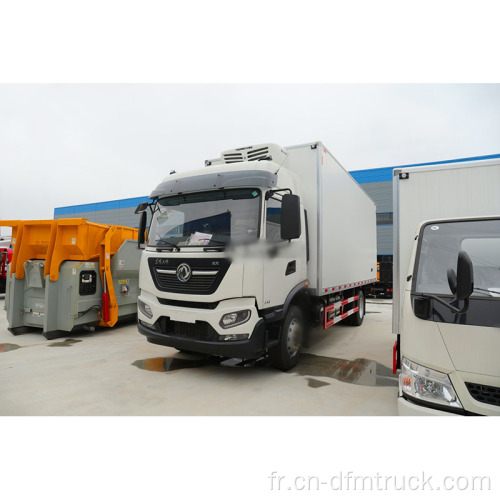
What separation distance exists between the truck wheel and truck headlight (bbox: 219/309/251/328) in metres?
0.73

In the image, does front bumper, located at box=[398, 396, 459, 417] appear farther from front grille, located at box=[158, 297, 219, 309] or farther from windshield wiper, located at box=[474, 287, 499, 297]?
front grille, located at box=[158, 297, 219, 309]

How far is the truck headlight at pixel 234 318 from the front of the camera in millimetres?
3863

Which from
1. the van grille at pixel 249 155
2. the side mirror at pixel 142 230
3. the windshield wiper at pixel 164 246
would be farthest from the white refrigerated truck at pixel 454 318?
the side mirror at pixel 142 230

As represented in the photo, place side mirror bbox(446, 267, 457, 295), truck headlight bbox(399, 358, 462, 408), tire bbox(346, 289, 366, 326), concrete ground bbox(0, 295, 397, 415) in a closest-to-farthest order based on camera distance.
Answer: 1. truck headlight bbox(399, 358, 462, 408)
2. side mirror bbox(446, 267, 457, 295)
3. concrete ground bbox(0, 295, 397, 415)
4. tire bbox(346, 289, 366, 326)

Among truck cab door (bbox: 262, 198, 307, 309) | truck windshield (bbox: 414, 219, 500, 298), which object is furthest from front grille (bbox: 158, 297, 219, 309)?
truck windshield (bbox: 414, 219, 500, 298)

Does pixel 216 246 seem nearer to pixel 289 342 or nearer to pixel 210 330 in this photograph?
pixel 210 330

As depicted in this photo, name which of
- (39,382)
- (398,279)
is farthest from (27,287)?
(398,279)

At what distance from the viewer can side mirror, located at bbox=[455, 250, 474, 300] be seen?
2201 mm

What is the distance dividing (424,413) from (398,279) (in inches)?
67.8

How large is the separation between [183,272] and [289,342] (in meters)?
1.84

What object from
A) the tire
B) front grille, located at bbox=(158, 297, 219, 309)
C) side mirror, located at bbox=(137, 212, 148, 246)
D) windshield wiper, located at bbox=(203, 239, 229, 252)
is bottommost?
the tire

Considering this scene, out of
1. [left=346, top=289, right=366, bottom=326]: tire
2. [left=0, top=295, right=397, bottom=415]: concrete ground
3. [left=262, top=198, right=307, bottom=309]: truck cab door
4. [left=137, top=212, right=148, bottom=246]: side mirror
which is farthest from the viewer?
[left=346, top=289, right=366, bottom=326]: tire

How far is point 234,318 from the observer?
388cm

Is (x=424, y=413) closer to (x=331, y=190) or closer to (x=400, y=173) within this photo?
(x=400, y=173)
